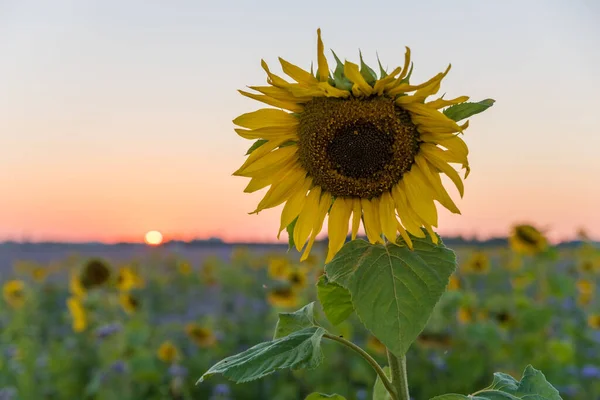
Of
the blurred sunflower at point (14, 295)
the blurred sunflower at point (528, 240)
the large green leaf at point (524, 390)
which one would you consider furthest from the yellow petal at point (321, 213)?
the blurred sunflower at point (14, 295)

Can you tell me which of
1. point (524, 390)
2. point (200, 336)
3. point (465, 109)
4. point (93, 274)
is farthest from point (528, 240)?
point (465, 109)

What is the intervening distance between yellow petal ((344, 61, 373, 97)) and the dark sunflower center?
0.12 feet

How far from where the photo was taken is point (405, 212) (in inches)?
Answer: 41.5

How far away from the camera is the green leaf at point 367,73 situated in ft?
3.30

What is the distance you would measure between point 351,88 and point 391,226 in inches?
8.8

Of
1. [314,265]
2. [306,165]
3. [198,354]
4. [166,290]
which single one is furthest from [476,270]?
[306,165]

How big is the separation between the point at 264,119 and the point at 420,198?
0.91 feet

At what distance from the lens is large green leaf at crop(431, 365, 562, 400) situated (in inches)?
42.8

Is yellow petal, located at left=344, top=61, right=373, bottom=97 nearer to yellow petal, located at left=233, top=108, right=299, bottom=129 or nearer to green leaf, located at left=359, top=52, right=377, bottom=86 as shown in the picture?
green leaf, located at left=359, top=52, right=377, bottom=86

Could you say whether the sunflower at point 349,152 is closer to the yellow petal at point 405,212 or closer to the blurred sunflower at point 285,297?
the yellow petal at point 405,212

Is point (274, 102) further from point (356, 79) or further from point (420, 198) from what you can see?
point (420, 198)

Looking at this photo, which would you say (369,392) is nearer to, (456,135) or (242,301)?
Answer: (242,301)

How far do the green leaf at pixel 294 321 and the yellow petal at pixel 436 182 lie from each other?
1.02 feet

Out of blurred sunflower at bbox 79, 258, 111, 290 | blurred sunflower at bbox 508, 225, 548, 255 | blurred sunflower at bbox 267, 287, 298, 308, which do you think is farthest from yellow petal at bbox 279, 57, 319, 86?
blurred sunflower at bbox 508, 225, 548, 255
